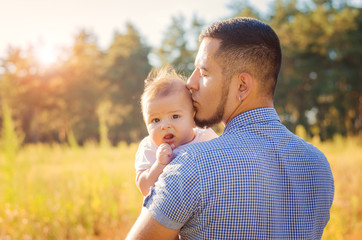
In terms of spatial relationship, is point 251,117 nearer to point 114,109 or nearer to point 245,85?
point 245,85

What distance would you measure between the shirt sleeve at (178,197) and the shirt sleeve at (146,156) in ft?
1.87

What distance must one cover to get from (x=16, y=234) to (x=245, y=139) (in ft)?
12.0

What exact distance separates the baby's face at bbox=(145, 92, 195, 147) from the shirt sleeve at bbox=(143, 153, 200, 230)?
61 cm

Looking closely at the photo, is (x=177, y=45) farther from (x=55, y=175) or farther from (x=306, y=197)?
(x=306, y=197)

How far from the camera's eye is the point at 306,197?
1.43m


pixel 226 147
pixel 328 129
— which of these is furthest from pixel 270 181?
pixel 328 129

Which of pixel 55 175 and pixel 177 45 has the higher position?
pixel 177 45

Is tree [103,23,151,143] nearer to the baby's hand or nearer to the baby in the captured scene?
the baby

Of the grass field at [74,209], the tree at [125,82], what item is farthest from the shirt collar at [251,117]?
the tree at [125,82]

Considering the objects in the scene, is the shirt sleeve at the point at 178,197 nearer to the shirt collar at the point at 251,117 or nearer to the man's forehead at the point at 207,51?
the shirt collar at the point at 251,117

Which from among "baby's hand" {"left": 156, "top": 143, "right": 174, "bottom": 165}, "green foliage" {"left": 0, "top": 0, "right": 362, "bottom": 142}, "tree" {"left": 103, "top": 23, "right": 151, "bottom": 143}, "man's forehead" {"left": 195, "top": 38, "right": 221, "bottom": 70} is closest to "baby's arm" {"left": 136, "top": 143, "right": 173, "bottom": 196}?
"baby's hand" {"left": 156, "top": 143, "right": 174, "bottom": 165}

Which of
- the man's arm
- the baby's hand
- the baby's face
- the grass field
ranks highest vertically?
the baby's face

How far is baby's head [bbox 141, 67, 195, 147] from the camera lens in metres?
1.87

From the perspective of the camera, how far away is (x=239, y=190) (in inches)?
50.0
